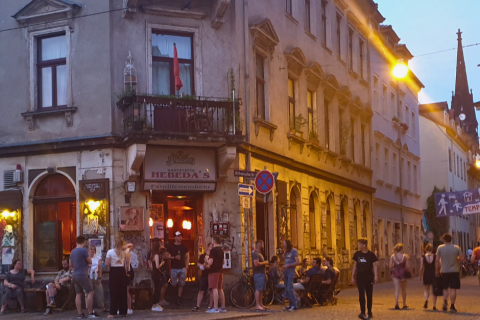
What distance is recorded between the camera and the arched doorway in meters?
21.2

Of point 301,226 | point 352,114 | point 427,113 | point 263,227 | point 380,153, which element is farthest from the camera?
point 427,113

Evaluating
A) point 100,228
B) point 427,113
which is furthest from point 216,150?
point 427,113

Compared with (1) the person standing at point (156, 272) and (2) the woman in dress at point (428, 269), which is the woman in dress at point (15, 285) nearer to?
(1) the person standing at point (156, 272)

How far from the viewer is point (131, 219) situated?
66.5 ft

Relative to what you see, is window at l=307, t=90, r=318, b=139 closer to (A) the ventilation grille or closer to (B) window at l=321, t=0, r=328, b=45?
(B) window at l=321, t=0, r=328, b=45

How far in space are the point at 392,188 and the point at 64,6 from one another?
25.1m

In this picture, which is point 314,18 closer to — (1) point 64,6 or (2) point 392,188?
(1) point 64,6

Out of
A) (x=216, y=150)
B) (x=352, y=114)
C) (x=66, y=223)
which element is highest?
(x=352, y=114)

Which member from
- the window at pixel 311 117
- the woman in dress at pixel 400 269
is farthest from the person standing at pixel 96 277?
the window at pixel 311 117

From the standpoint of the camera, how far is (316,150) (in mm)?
28812

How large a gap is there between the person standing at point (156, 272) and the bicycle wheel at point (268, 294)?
10.0ft

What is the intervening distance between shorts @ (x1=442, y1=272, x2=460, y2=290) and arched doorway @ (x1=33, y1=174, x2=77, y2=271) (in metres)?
9.60

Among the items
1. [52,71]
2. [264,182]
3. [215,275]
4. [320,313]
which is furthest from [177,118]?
[320,313]

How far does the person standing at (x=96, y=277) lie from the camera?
19.0 meters
